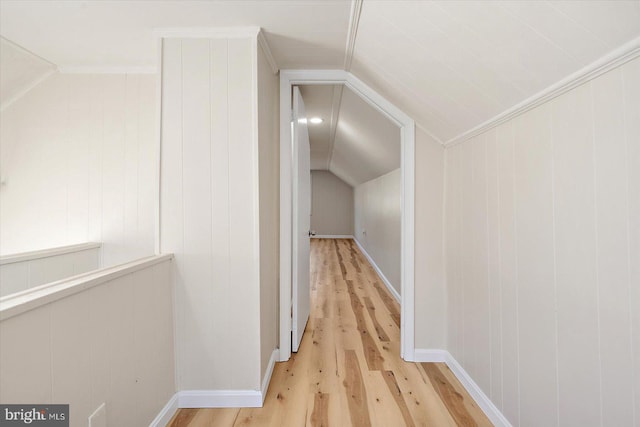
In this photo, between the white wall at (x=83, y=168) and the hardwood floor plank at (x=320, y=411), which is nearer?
the hardwood floor plank at (x=320, y=411)

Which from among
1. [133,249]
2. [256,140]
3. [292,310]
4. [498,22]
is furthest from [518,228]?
[133,249]

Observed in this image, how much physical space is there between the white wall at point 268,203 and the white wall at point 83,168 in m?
0.86

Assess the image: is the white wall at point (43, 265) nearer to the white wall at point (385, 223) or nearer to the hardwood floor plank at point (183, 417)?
the hardwood floor plank at point (183, 417)

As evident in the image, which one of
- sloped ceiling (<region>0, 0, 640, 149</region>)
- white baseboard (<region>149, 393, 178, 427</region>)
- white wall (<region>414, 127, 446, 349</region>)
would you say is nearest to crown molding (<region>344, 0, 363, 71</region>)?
sloped ceiling (<region>0, 0, 640, 149</region>)

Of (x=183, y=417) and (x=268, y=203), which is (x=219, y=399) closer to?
(x=183, y=417)

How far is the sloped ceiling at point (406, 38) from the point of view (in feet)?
2.92

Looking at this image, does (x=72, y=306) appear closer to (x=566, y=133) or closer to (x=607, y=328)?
(x=607, y=328)

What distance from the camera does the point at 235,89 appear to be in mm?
1569

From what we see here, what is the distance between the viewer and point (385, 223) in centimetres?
420

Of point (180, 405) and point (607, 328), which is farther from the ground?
point (607, 328)

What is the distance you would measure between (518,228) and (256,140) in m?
1.34

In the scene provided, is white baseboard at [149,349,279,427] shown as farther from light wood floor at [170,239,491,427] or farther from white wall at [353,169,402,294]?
white wall at [353,169,402,294]

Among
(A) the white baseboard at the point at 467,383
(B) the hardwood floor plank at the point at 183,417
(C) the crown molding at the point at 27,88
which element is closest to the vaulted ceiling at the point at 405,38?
(C) the crown molding at the point at 27,88

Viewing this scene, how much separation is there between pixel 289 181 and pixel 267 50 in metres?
0.83
